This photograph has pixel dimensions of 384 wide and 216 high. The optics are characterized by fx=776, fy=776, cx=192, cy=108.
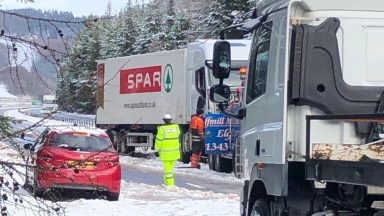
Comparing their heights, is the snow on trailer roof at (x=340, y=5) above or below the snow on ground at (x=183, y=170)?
above

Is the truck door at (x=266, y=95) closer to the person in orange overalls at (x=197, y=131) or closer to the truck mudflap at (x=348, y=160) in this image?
the truck mudflap at (x=348, y=160)

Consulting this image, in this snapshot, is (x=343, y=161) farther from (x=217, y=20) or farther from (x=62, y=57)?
(x=217, y=20)

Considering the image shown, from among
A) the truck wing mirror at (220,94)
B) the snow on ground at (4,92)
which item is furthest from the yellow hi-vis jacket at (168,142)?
the snow on ground at (4,92)

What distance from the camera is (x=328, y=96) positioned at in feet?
22.8

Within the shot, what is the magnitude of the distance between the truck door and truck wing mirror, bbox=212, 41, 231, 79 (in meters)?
0.37

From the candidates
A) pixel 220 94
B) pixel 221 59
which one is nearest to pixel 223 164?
pixel 220 94

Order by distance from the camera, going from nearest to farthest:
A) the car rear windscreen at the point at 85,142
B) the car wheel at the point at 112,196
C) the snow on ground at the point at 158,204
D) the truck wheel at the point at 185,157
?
the snow on ground at the point at 158,204 < the car rear windscreen at the point at 85,142 < the car wheel at the point at 112,196 < the truck wheel at the point at 185,157

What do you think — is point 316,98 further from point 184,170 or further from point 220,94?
point 184,170

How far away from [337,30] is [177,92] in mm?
20702

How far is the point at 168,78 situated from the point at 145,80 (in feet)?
7.72

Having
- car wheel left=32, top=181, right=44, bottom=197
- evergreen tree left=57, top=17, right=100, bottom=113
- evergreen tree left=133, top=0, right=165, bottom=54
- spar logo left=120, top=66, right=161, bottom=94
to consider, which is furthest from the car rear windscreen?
evergreen tree left=133, top=0, right=165, bottom=54

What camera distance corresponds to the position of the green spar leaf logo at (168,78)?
28.3 meters

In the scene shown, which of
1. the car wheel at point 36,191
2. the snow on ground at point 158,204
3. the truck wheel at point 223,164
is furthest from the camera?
the truck wheel at point 223,164

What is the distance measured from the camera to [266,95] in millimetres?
7762
